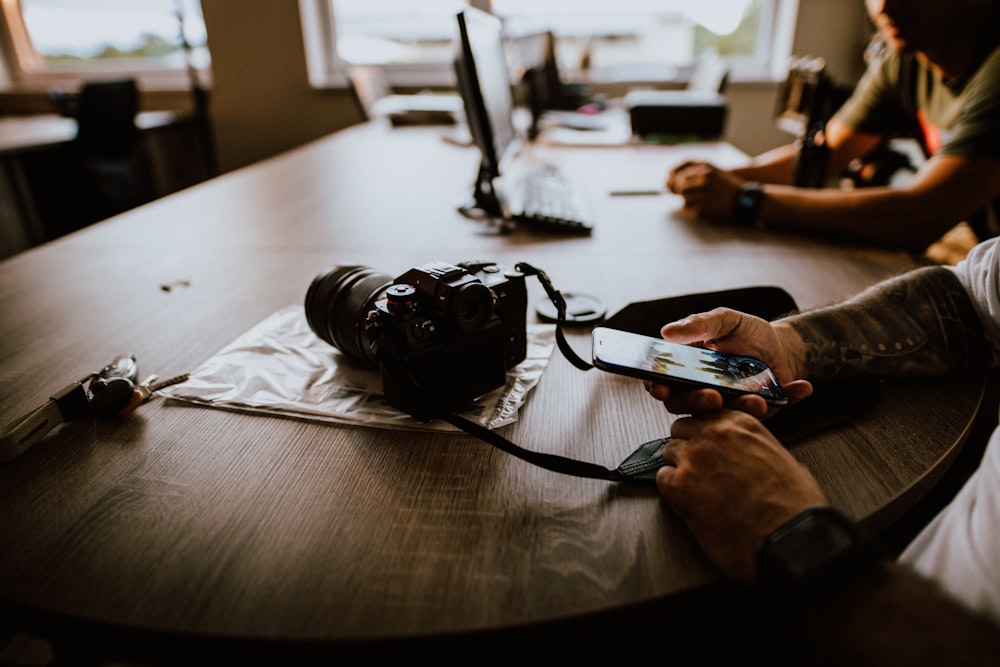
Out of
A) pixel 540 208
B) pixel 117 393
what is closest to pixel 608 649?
pixel 117 393

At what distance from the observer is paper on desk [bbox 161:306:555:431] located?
605mm

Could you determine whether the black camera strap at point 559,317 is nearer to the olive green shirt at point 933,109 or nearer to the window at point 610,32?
the olive green shirt at point 933,109

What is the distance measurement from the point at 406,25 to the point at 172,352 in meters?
3.71

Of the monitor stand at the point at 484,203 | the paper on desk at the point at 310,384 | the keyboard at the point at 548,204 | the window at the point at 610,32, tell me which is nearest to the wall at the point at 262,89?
the window at the point at 610,32

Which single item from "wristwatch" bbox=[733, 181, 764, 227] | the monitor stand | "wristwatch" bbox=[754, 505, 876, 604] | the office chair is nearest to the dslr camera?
"wristwatch" bbox=[754, 505, 876, 604]

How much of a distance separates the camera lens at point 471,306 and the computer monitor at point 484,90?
698mm

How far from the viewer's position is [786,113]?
2271 mm

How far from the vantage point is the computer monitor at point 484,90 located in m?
1.12

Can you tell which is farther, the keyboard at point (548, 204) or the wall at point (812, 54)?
the wall at point (812, 54)

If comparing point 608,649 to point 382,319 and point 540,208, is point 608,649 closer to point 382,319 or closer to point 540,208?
point 382,319

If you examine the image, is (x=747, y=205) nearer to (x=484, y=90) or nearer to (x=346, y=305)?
(x=484, y=90)

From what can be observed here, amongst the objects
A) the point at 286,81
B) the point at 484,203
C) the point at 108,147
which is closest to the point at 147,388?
the point at 484,203

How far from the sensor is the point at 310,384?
662mm

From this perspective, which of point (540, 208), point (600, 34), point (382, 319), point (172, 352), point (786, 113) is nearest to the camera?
point (382, 319)
